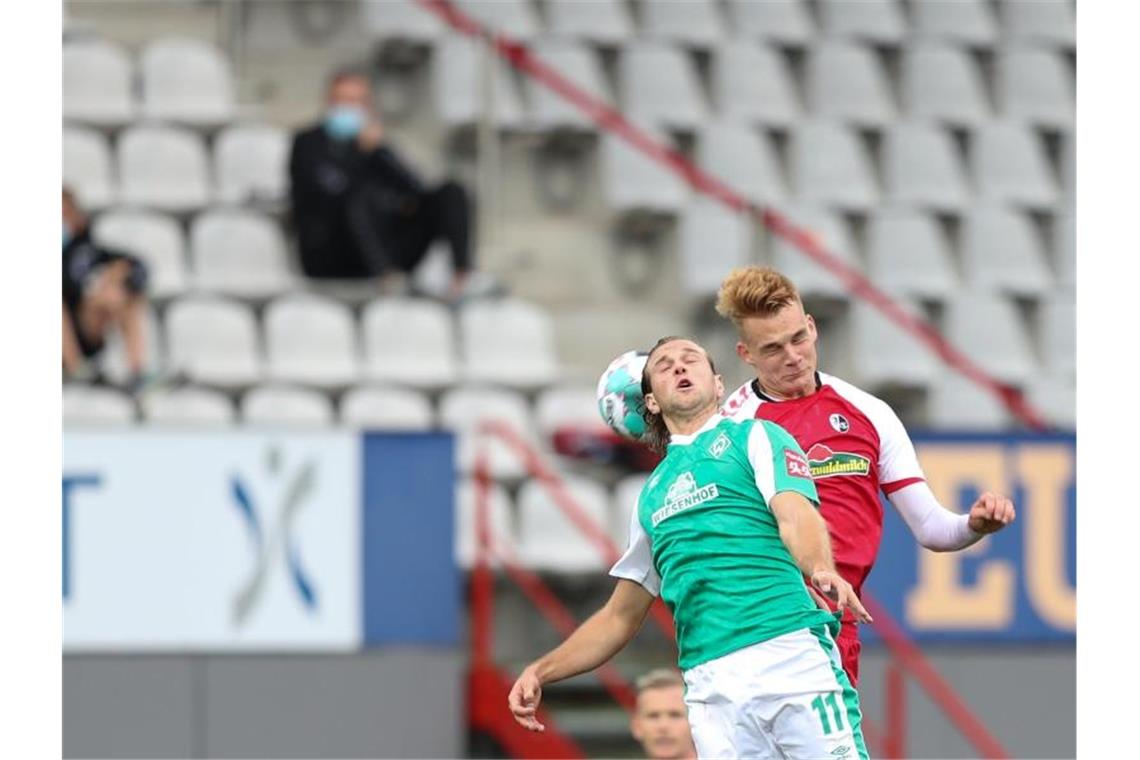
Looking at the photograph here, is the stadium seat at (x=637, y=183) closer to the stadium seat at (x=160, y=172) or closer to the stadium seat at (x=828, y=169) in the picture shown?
the stadium seat at (x=828, y=169)

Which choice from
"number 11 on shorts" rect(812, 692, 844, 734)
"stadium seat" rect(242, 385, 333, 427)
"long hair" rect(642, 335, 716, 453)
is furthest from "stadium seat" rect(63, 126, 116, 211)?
"number 11 on shorts" rect(812, 692, 844, 734)

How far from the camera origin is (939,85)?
13.4 m

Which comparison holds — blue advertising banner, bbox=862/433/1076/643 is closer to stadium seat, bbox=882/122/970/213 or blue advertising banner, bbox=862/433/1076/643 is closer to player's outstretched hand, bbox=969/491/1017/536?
stadium seat, bbox=882/122/970/213

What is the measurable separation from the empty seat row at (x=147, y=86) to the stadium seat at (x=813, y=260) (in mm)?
2991

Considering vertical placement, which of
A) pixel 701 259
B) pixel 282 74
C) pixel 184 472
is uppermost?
pixel 282 74

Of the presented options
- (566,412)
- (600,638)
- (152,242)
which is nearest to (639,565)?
(600,638)

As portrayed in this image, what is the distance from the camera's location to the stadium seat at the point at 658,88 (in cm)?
1249

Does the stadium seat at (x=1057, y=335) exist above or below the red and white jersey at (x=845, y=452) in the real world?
above

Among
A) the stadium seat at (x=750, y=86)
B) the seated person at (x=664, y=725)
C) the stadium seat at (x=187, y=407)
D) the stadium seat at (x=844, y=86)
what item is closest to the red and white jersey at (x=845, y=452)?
the seated person at (x=664, y=725)

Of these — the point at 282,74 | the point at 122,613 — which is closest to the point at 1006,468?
the point at 122,613

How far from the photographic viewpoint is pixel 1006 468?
9.80m
